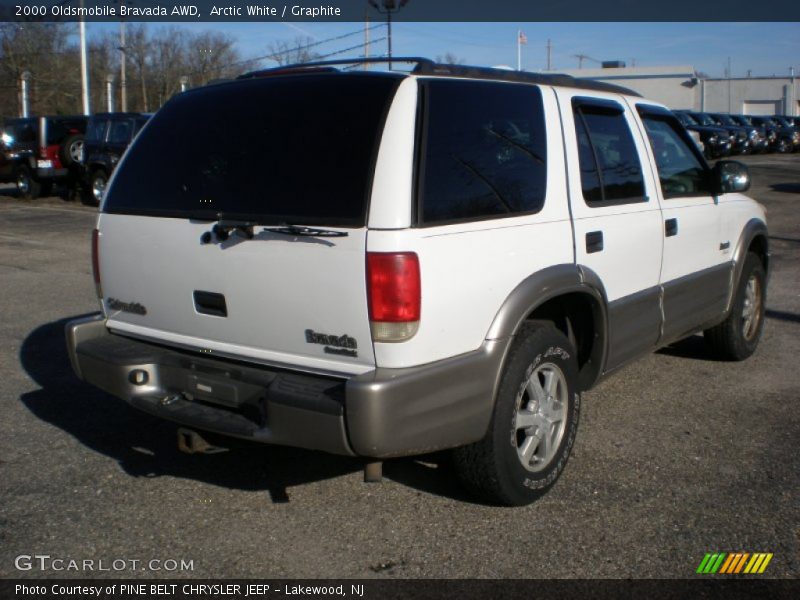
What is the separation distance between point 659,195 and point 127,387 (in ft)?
10.1

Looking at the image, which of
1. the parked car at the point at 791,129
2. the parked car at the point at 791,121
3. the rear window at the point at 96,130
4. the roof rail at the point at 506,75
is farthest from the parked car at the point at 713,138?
the roof rail at the point at 506,75

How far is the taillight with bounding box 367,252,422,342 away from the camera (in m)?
3.20

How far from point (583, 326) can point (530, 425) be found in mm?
754

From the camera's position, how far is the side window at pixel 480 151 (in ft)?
11.3

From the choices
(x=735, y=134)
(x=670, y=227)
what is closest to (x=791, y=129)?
(x=735, y=134)

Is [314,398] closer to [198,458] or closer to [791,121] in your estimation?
[198,458]

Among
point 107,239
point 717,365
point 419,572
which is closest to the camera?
point 419,572

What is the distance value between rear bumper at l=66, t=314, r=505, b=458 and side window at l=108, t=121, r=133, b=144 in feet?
49.9

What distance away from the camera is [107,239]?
4145mm

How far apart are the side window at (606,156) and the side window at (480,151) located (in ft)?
1.23

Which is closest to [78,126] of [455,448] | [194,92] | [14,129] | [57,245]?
[14,129]

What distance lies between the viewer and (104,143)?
18625 mm

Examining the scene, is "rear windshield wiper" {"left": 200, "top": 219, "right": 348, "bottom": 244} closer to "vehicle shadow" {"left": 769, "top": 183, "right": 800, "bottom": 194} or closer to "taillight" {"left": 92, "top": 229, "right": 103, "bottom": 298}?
"taillight" {"left": 92, "top": 229, "right": 103, "bottom": 298}

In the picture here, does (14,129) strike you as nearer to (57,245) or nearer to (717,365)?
(57,245)
